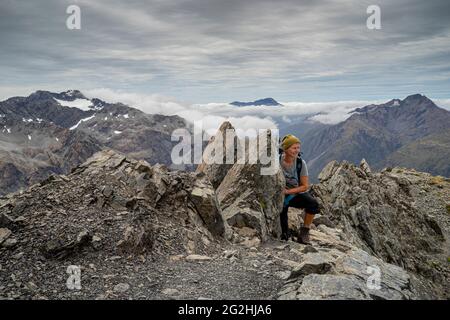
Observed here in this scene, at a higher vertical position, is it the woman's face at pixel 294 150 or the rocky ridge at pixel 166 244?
the woman's face at pixel 294 150

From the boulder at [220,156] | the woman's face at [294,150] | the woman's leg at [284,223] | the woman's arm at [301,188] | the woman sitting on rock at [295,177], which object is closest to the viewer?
the woman's face at [294,150]

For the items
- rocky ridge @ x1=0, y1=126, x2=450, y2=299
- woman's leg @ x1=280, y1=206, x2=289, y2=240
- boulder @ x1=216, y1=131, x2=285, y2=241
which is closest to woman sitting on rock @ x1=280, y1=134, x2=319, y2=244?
woman's leg @ x1=280, y1=206, x2=289, y2=240

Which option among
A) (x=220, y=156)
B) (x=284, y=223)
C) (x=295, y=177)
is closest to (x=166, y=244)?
(x=295, y=177)

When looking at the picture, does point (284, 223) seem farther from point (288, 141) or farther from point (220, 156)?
point (220, 156)

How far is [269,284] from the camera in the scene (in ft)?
51.5

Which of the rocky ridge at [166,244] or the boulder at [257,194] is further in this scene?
the boulder at [257,194]

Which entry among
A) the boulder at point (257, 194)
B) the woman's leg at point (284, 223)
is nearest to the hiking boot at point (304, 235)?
the woman's leg at point (284, 223)


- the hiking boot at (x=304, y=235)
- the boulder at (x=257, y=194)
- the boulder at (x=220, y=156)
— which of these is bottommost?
the hiking boot at (x=304, y=235)

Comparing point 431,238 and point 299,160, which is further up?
point 299,160

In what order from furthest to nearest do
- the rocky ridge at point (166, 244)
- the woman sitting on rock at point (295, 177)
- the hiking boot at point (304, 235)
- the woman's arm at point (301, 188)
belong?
the hiking boot at point (304, 235) < the woman's arm at point (301, 188) < the woman sitting on rock at point (295, 177) < the rocky ridge at point (166, 244)

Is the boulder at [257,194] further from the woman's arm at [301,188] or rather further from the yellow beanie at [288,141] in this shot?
the yellow beanie at [288,141]

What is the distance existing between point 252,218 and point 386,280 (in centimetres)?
1117
